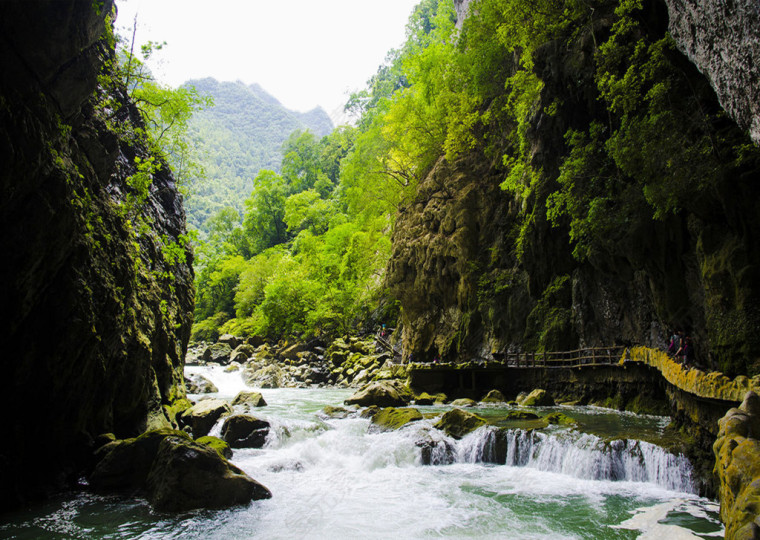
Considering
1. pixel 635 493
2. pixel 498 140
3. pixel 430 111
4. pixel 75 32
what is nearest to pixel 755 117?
pixel 635 493

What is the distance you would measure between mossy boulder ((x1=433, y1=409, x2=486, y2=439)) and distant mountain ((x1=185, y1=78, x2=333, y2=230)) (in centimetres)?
10540

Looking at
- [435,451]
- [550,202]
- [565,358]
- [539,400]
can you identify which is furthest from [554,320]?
[435,451]

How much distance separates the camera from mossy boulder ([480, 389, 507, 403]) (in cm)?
2127

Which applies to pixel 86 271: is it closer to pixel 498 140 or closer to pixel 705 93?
pixel 705 93

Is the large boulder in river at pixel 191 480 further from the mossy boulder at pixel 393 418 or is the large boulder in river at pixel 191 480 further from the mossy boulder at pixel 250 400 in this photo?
the mossy boulder at pixel 250 400

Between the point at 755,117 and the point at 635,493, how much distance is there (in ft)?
24.1

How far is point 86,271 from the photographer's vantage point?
9.08 metres

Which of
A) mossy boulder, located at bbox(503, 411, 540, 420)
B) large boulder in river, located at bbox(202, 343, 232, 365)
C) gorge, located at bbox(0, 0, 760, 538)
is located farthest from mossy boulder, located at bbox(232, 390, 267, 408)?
large boulder in river, located at bbox(202, 343, 232, 365)

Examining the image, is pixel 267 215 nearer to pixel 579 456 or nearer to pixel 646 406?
pixel 646 406

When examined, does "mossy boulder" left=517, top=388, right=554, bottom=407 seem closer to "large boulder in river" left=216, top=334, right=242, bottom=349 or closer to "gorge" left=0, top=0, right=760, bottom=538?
"gorge" left=0, top=0, right=760, bottom=538

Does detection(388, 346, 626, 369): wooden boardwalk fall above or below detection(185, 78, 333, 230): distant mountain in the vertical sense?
below

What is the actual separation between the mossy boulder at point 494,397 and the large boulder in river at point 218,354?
24.6 m

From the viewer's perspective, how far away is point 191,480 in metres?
8.46

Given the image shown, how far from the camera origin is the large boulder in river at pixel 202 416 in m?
13.8
